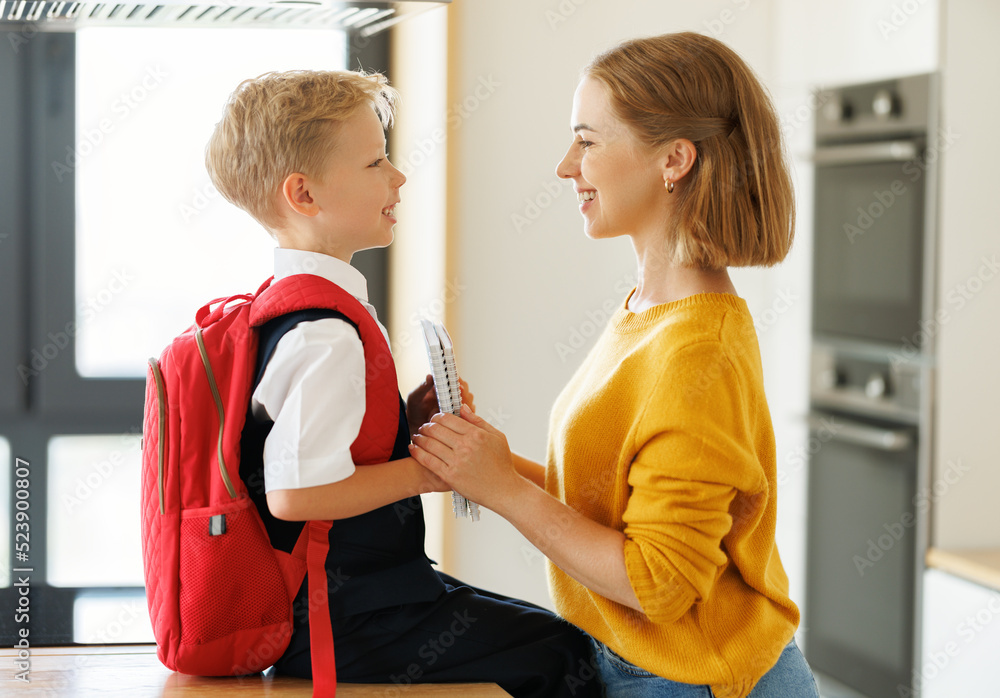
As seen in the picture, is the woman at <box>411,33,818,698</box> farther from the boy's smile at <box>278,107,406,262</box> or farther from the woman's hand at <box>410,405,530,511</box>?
the boy's smile at <box>278,107,406,262</box>

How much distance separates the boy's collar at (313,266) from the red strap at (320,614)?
282 mm

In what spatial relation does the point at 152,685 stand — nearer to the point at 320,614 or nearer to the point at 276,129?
the point at 320,614

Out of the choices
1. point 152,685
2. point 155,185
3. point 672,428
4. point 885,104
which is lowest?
point 152,685

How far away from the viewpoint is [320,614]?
1.00m

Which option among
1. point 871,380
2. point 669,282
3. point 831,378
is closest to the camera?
point 669,282

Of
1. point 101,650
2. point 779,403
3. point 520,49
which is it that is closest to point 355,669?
point 101,650

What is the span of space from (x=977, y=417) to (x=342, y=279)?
1789 mm

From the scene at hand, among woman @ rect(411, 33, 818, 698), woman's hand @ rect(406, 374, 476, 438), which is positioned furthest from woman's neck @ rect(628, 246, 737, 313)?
woman's hand @ rect(406, 374, 476, 438)

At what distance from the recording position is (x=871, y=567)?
2.50 meters

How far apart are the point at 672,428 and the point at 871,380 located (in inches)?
65.6

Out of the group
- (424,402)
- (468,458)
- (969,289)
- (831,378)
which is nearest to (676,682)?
(468,458)

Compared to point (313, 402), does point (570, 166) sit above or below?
above

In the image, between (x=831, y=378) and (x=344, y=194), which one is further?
(x=831, y=378)

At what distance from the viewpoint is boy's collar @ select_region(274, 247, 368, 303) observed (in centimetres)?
109
